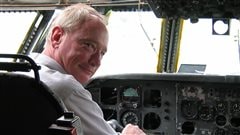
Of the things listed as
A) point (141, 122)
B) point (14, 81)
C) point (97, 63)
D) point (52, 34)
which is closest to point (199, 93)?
point (141, 122)

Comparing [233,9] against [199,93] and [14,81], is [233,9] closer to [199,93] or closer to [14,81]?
[199,93]

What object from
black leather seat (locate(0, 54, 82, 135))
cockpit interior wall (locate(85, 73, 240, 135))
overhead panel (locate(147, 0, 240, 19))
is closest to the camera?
black leather seat (locate(0, 54, 82, 135))

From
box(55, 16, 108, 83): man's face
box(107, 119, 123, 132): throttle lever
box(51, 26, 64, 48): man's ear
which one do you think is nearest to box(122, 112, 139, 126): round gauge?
box(107, 119, 123, 132): throttle lever

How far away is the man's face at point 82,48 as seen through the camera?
195cm

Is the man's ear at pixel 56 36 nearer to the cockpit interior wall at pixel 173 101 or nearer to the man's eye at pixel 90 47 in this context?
the man's eye at pixel 90 47

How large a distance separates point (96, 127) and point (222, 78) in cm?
180

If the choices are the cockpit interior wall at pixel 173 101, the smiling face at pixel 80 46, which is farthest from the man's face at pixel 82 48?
the cockpit interior wall at pixel 173 101

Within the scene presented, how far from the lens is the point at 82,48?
6.49ft

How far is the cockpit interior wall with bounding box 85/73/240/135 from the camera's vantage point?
3428 millimetres

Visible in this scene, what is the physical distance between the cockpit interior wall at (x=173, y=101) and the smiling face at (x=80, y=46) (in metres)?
1.53

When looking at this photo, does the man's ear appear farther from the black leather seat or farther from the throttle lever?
the throttle lever

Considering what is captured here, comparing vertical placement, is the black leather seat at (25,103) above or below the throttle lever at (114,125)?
above

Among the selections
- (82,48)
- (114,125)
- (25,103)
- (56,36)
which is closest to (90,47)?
(82,48)

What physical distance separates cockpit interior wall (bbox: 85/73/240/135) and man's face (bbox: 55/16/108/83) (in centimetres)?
152
